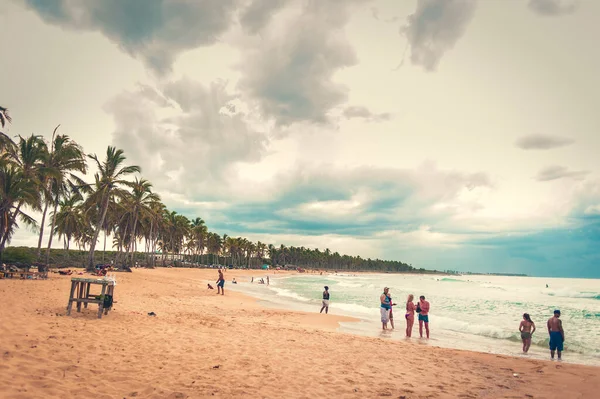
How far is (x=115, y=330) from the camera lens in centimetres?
1010

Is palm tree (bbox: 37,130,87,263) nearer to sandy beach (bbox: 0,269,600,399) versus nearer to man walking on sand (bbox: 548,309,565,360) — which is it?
sandy beach (bbox: 0,269,600,399)

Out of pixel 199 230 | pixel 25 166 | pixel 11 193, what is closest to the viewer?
pixel 11 193

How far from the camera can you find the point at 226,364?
7941 millimetres

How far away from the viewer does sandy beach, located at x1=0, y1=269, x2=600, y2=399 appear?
6258 mm

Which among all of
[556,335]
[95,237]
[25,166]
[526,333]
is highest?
[25,166]

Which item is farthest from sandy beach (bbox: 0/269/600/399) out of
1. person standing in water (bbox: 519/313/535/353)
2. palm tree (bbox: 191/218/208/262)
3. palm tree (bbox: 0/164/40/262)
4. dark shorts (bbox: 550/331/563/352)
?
palm tree (bbox: 191/218/208/262)

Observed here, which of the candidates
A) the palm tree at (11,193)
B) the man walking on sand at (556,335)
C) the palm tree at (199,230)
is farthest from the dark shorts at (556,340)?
the palm tree at (199,230)

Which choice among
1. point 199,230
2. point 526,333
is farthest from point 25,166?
point 199,230

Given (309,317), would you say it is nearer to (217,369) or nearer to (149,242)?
(217,369)

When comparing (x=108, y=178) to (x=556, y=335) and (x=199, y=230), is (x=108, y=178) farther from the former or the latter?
(x=199, y=230)

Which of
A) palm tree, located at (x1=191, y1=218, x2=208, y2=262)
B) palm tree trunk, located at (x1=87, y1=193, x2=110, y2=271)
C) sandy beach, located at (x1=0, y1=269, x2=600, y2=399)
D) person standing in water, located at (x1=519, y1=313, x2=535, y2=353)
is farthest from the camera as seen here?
palm tree, located at (x1=191, y1=218, x2=208, y2=262)

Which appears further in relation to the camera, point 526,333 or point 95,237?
point 95,237

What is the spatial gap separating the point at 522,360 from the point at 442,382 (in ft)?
17.8

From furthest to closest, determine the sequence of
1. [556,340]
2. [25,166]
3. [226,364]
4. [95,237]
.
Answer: [95,237] < [25,166] < [556,340] < [226,364]
